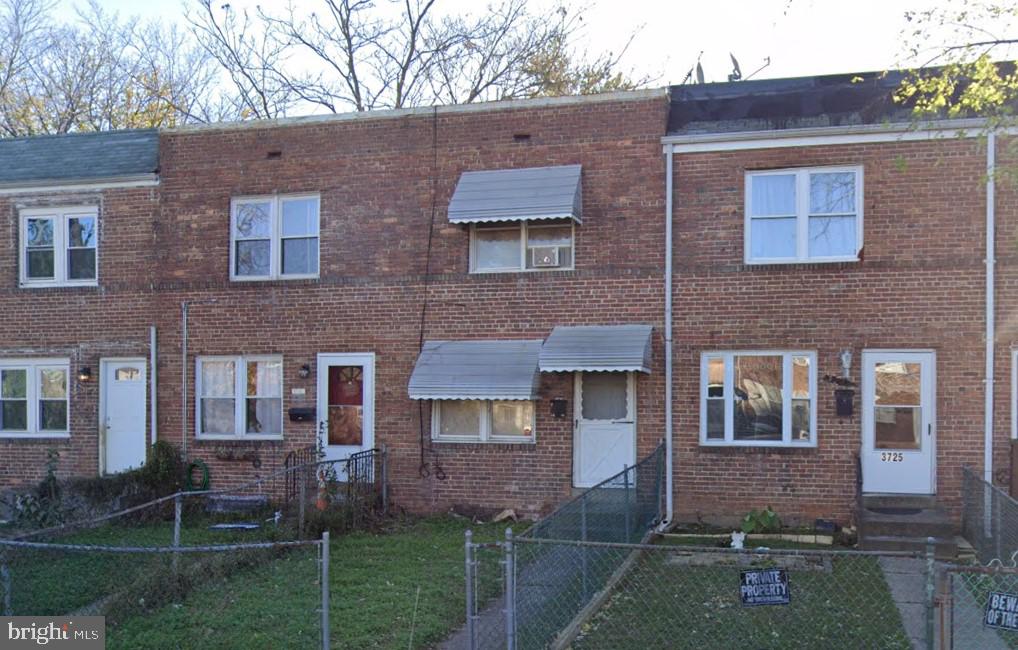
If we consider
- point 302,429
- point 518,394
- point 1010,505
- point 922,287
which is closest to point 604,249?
point 518,394

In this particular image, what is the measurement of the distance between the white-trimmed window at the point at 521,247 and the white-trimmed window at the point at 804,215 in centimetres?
279

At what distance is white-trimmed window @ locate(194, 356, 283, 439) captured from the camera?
1623 centimetres

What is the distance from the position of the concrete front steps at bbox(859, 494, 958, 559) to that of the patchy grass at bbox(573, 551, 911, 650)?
1556 mm

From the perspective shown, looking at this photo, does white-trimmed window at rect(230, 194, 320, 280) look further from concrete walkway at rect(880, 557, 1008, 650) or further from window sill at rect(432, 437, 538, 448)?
concrete walkway at rect(880, 557, 1008, 650)

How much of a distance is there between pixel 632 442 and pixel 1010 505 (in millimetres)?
5728

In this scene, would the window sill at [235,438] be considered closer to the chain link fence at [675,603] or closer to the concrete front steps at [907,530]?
the chain link fence at [675,603]

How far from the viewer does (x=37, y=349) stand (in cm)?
1717

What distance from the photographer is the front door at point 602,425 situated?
1455 cm

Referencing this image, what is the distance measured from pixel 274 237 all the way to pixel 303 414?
9.95ft

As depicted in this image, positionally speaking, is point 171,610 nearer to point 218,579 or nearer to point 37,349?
point 218,579

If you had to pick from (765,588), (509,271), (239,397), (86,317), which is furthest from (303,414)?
(765,588)

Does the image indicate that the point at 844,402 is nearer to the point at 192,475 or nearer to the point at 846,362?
the point at 846,362

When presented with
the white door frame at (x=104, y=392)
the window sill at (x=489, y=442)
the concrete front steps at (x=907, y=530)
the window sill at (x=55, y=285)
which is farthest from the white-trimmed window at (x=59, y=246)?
the concrete front steps at (x=907, y=530)

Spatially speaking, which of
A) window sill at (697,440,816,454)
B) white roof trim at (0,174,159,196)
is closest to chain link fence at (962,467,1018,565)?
window sill at (697,440,816,454)
